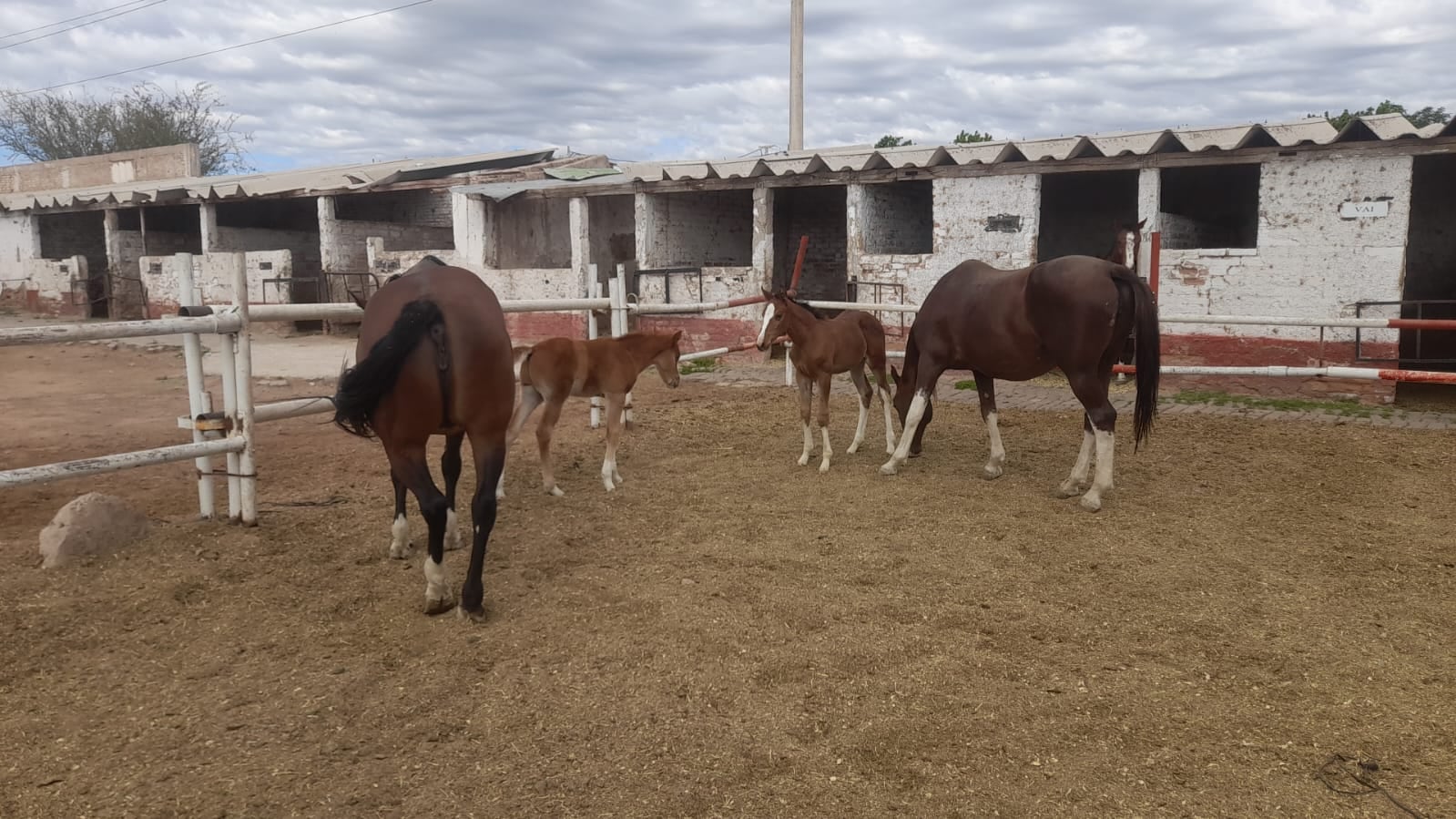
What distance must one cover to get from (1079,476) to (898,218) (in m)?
8.52

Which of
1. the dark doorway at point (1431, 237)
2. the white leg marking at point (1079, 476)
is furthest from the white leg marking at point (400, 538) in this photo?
the dark doorway at point (1431, 237)

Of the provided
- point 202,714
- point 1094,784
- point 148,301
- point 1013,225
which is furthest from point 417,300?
point 148,301

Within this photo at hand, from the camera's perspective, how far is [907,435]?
6320 millimetres

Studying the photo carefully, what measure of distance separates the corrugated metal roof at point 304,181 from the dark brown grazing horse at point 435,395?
1533cm

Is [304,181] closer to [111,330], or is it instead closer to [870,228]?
[870,228]

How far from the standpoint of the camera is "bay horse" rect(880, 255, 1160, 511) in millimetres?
5328

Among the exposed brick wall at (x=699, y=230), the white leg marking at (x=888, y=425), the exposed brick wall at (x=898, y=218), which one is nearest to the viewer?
the white leg marking at (x=888, y=425)

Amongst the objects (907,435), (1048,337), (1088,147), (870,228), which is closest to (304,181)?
(870,228)

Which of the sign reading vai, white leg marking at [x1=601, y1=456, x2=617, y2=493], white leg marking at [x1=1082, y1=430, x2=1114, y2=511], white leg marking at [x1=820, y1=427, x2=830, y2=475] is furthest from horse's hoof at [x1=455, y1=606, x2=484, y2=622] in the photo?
the sign reading vai

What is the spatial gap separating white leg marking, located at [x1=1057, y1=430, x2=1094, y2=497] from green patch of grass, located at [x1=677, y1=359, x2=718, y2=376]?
23.2 ft

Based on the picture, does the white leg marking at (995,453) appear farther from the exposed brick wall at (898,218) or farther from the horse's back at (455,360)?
the exposed brick wall at (898,218)

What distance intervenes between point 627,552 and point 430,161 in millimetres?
21034

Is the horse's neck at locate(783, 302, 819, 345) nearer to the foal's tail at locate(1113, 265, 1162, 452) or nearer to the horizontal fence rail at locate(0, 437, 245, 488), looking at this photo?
the foal's tail at locate(1113, 265, 1162, 452)

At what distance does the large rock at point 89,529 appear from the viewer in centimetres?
406
